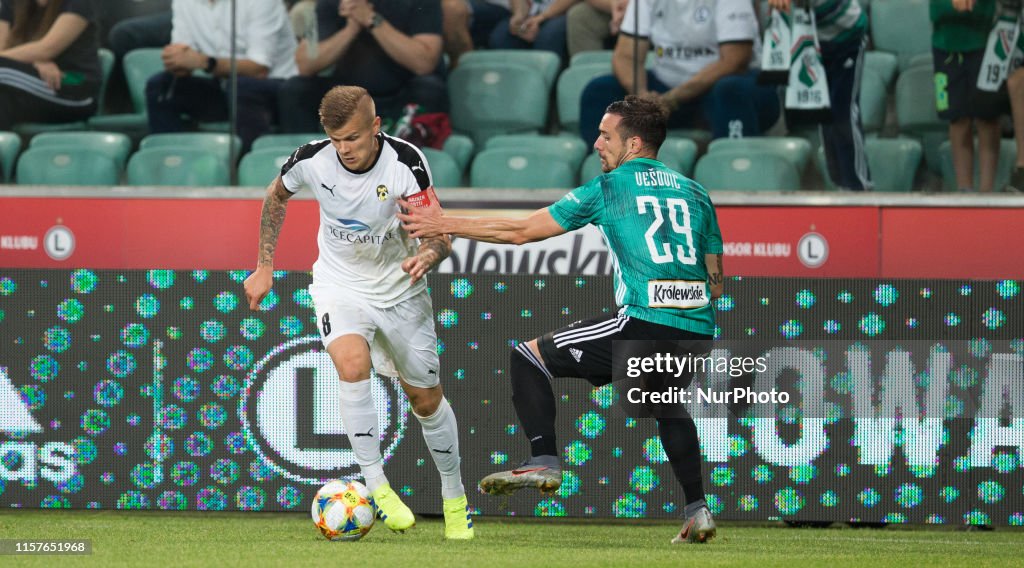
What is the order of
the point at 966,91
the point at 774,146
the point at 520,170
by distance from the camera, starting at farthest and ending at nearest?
the point at 520,170 → the point at 774,146 → the point at 966,91

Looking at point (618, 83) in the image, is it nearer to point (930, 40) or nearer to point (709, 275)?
point (930, 40)

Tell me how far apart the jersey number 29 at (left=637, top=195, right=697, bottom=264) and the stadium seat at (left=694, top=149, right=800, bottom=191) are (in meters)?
3.68

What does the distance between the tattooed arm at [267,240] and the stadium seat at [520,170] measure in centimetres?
338

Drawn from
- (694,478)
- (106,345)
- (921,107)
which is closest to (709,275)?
(694,478)

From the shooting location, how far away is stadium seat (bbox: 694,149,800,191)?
9.55 m

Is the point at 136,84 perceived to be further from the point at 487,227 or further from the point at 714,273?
the point at 714,273

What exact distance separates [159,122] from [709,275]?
5.31 metres

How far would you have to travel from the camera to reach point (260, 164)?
998 centimetres

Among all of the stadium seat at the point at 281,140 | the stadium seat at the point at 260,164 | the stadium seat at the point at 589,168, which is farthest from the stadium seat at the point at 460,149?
the stadium seat at the point at 260,164

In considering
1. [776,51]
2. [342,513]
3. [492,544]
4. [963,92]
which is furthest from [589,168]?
[342,513]

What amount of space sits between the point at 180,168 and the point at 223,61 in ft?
2.64

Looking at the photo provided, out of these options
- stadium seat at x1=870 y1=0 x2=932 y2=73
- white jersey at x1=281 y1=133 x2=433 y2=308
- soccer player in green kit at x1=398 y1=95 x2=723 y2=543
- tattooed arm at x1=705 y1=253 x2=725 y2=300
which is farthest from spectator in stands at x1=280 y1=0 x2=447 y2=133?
tattooed arm at x1=705 y1=253 x2=725 y2=300

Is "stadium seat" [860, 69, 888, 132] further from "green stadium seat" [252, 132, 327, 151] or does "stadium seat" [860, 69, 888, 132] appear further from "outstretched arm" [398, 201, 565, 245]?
"outstretched arm" [398, 201, 565, 245]

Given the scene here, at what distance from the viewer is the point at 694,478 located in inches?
237
